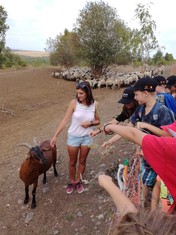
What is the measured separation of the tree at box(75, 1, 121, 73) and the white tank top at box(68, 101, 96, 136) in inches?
546

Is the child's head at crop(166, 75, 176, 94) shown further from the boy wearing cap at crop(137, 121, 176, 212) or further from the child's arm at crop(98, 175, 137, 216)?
the child's arm at crop(98, 175, 137, 216)

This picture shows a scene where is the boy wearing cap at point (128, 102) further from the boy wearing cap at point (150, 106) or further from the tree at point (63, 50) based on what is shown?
the tree at point (63, 50)

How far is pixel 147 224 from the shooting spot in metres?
1.14

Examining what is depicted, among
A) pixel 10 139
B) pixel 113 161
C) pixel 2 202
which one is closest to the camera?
pixel 2 202

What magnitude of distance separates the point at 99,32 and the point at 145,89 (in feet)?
50.1

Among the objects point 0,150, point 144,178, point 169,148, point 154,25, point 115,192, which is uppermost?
point 154,25

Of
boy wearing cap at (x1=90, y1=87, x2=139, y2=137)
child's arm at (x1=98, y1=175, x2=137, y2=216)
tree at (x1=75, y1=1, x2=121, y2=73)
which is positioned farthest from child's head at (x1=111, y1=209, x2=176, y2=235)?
tree at (x1=75, y1=1, x2=121, y2=73)

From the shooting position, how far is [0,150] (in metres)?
Answer: 8.02

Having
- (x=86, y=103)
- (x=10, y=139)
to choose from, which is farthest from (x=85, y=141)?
(x=10, y=139)

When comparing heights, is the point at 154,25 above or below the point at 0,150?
above

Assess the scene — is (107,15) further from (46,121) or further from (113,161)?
(113,161)

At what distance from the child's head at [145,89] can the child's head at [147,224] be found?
1.82 metres

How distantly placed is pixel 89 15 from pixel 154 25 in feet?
16.4

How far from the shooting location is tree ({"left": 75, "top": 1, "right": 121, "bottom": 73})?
682 inches
